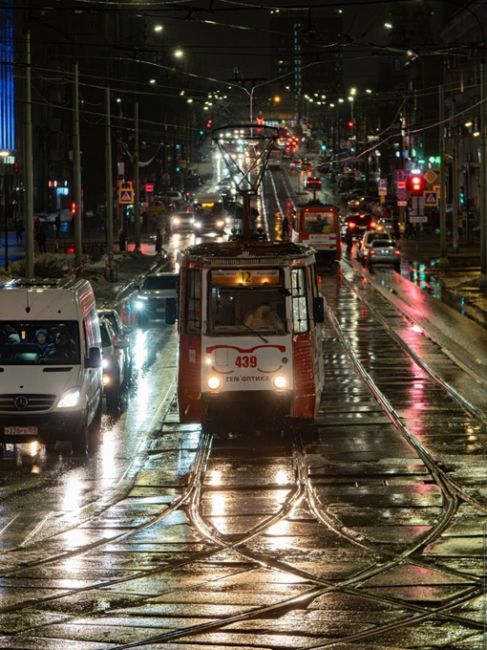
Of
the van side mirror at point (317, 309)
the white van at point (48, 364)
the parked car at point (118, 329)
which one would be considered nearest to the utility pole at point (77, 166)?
the parked car at point (118, 329)

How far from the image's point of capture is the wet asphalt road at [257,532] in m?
10.5

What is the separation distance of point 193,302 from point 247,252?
1120 millimetres

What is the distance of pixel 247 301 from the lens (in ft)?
67.6

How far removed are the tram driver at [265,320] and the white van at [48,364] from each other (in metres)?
2.34

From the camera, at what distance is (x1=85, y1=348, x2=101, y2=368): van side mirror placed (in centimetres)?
1991

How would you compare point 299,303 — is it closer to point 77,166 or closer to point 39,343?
point 39,343

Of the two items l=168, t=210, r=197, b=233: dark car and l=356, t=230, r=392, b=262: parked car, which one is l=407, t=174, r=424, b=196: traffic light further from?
l=168, t=210, r=197, b=233: dark car

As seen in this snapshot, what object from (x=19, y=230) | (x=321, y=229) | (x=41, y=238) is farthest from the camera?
(x=19, y=230)

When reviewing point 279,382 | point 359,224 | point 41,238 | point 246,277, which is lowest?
point 279,382

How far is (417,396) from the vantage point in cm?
2498

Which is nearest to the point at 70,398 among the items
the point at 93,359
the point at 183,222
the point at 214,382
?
the point at 93,359

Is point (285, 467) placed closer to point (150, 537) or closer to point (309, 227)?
point (150, 537)

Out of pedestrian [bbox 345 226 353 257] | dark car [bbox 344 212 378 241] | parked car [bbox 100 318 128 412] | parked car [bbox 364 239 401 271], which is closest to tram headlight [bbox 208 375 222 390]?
parked car [bbox 100 318 128 412]

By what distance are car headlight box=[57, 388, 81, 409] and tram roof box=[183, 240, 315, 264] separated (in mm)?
2848
